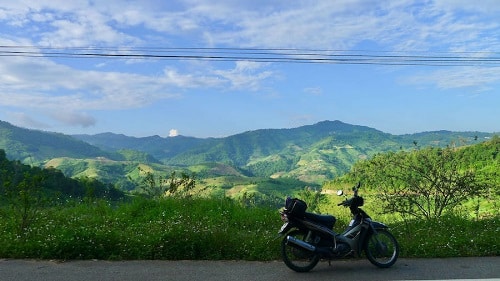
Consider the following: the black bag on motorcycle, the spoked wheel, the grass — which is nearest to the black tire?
the grass

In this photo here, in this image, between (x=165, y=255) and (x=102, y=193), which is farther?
(x=102, y=193)

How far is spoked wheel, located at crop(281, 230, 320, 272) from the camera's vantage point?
5.72 m

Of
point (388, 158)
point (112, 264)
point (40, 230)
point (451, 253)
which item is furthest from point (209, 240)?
point (388, 158)

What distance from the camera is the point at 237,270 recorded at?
5633mm

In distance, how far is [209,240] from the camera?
6.48m

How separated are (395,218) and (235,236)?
558 cm

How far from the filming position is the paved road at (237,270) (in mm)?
5293

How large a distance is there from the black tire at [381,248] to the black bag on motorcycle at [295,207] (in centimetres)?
116

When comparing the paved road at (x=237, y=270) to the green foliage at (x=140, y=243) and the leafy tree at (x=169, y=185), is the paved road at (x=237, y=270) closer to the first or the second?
the green foliage at (x=140, y=243)

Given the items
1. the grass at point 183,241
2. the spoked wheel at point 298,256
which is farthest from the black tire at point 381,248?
the spoked wheel at point 298,256

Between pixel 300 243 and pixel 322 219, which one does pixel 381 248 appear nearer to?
pixel 322 219

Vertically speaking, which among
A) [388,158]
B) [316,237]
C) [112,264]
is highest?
[388,158]

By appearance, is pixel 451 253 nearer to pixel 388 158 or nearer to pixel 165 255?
pixel 165 255

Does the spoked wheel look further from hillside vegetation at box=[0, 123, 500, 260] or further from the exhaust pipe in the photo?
hillside vegetation at box=[0, 123, 500, 260]
